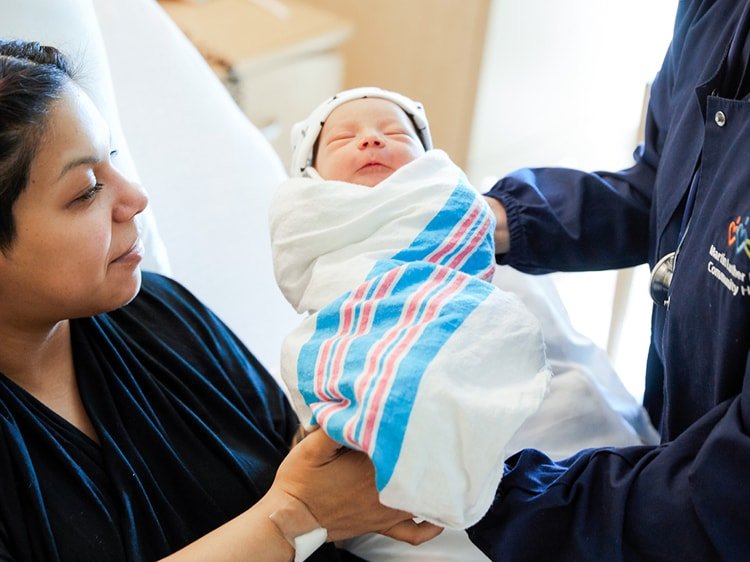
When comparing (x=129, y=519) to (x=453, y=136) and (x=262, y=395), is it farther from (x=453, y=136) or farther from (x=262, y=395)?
(x=453, y=136)

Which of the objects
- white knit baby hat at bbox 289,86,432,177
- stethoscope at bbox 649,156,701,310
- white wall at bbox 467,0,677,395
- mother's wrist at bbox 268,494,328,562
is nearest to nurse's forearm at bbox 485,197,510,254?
white knit baby hat at bbox 289,86,432,177

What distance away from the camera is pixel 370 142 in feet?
4.05

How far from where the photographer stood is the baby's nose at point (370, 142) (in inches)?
48.6

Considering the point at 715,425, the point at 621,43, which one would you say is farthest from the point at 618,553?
the point at 621,43

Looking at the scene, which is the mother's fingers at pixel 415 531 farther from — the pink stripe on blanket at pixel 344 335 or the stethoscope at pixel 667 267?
the stethoscope at pixel 667 267

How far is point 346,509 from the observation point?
43.1 inches

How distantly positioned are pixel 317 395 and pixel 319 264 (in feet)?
A: 0.61

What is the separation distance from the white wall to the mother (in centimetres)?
112

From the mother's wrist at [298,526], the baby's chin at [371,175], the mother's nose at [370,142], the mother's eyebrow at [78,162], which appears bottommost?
the mother's wrist at [298,526]

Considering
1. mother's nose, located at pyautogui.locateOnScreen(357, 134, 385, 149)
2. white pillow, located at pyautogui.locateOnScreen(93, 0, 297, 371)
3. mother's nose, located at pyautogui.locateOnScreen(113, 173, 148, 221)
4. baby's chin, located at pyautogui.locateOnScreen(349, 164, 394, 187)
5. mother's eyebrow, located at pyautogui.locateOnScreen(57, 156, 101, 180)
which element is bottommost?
white pillow, located at pyautogui.locateOnScreen(93, 0, 297, 371)

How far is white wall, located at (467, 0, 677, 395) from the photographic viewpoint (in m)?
Result: 2.24

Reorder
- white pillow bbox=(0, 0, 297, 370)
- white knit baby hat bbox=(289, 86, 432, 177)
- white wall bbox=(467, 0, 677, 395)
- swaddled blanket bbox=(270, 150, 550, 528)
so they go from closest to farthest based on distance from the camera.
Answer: swaddled blanket bbox=(270, 150, 550, 528), white knit baby hat bbox=(289, 86, 432, 177), white pillow bbox=(0, 0, 297, 370), white wall bbox=(467, 0, 677, 395)

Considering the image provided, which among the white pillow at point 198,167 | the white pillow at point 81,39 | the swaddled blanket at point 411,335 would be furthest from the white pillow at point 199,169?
the swaddled blanket at point 411,335

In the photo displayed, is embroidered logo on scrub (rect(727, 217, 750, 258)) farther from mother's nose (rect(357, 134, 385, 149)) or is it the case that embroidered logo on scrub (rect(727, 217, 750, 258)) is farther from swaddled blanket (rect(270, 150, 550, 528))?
mother's nose (rect(357, 134, 385, 149))
